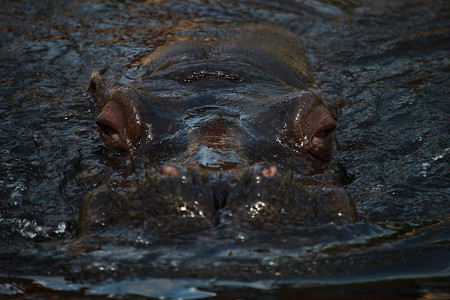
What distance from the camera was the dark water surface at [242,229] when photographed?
320 centimetres

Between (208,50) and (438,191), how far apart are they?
351cm

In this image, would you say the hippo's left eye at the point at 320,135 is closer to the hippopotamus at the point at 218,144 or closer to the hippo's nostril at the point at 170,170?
the hippopotamus at the point at 218,144

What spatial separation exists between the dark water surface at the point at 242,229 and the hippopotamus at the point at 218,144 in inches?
4.9

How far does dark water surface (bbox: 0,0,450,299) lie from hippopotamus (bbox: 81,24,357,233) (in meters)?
0.13

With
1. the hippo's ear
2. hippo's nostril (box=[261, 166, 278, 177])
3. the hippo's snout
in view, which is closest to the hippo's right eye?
the hippo's snout

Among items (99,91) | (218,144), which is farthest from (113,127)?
(99,91)

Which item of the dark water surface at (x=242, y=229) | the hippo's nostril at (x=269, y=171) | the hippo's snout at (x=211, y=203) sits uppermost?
the hippo's nostril at (x=269, y=171)

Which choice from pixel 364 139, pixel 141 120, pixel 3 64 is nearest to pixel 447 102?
pixel 364 139

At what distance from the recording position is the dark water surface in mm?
3197

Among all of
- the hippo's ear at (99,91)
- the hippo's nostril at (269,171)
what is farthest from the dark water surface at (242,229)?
the hippo's nostril at (269,171)

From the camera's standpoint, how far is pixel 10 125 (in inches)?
247

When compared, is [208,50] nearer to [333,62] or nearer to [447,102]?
[333,62]

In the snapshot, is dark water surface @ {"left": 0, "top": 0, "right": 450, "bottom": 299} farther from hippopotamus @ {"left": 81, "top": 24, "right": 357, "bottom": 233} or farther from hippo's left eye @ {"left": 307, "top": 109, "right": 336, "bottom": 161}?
hippo's left eye @ {"left": 307, "top": 109, "right": 336, "bottom": 161}

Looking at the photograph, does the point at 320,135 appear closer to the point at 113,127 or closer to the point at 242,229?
the point at 113,127
